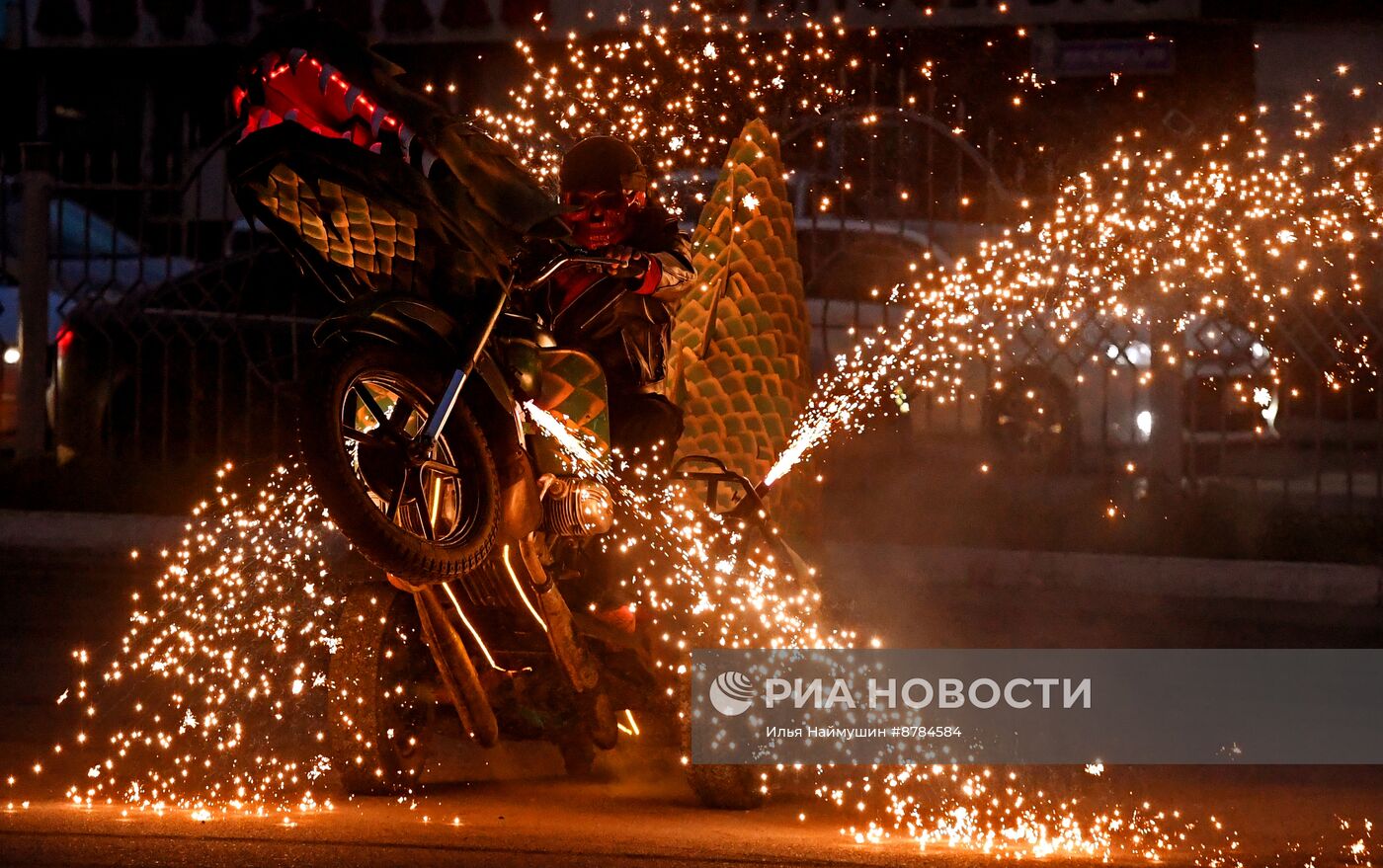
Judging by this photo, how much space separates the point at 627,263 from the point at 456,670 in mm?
1103

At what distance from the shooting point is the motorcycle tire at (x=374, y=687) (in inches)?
177

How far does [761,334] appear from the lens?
19.3ft

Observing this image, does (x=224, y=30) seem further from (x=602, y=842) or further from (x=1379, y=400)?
(x=602, y=842)

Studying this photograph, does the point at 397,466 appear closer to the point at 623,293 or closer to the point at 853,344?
the point at 623,293

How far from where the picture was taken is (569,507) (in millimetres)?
4160

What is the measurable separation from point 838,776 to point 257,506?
6.07 feet

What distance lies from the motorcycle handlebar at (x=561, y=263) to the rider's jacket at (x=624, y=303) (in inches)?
10.6

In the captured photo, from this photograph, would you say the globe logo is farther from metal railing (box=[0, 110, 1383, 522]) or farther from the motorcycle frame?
metal railing (box=[0, 110, 1383, 522])

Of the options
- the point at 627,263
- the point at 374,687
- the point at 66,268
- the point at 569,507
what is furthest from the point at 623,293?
the point at 66,268

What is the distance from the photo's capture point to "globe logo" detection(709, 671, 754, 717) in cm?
450

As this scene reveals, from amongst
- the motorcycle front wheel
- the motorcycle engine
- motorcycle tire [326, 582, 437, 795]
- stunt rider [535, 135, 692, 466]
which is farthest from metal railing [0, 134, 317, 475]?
the motorcycle front wheel

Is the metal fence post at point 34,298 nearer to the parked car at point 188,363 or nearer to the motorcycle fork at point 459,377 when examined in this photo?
the parked car at point 188,363

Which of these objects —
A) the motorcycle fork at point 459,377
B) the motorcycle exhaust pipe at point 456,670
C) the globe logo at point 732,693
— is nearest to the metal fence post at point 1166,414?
the globe logo at point 732,693

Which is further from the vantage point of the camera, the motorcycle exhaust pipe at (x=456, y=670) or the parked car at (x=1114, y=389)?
the parked car at (x=1114, y=389)
